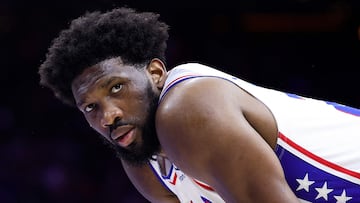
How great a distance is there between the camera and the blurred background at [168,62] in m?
4.80

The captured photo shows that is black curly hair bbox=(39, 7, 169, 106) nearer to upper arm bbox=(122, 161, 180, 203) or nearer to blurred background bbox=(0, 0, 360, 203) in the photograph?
upper arm bbox=(122, 161, 180, 203)

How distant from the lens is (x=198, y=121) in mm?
1576

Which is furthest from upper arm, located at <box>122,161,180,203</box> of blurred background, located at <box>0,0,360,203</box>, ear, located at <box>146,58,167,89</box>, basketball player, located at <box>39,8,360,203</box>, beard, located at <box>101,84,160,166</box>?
blurred background, located at <box>0,0,360,203</box>

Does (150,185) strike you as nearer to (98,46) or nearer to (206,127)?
(98,46)

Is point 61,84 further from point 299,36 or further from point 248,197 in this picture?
point 299,36

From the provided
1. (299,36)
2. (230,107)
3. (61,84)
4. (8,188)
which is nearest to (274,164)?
(230,107)

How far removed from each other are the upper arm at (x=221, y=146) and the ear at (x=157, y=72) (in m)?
0.35

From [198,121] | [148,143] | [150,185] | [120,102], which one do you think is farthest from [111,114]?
[150,185]

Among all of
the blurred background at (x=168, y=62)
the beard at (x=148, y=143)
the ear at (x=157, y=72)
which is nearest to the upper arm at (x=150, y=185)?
the beard at (x=148, y=143)

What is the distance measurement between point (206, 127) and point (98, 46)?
56 centimetres

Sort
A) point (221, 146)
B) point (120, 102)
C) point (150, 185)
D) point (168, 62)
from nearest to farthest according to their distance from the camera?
point (221, 146) → point (120, 102) → point (150, 185) → point (168, 62)

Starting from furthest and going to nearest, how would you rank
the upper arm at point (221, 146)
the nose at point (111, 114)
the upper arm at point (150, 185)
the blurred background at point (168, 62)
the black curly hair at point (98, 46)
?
the blurred background at point (168, 62)
the upper arm at point (150, 185)
the black curly hair at point (98, 46)
the nose at point (111, 114)
the upper arm at point (221, 146)

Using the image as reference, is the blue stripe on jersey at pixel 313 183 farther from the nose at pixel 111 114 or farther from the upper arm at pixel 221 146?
the nose at pixel 111 114

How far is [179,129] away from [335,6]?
12.8ft
